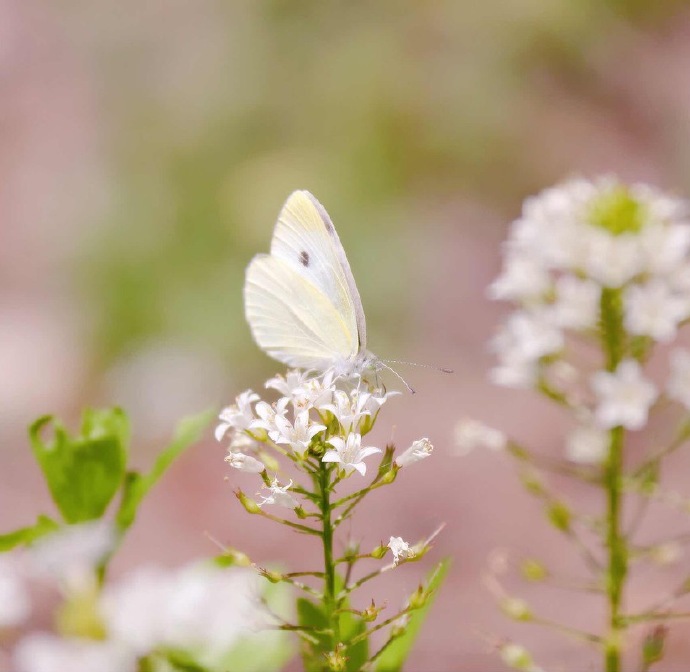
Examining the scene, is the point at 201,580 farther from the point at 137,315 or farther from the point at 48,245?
the point at 48,245

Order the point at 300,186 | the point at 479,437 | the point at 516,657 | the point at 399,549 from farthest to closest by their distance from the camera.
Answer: the point at 300,186 → the point at 479,437 → the point at 516,657 → the point at 399,549

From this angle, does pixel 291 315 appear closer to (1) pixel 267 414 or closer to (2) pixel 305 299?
(2) pixel 305 299

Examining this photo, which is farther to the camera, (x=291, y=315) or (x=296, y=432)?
(x=291, y=315)

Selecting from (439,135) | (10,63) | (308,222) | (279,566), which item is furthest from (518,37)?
(279,566)

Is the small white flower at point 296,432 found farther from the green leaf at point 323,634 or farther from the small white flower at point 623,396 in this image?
the small white flower at point 623,396

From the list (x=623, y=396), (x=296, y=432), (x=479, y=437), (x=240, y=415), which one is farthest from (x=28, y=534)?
(x=623, y=396)

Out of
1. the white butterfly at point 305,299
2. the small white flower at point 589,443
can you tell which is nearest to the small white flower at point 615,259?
the small white flower at point 589,443
